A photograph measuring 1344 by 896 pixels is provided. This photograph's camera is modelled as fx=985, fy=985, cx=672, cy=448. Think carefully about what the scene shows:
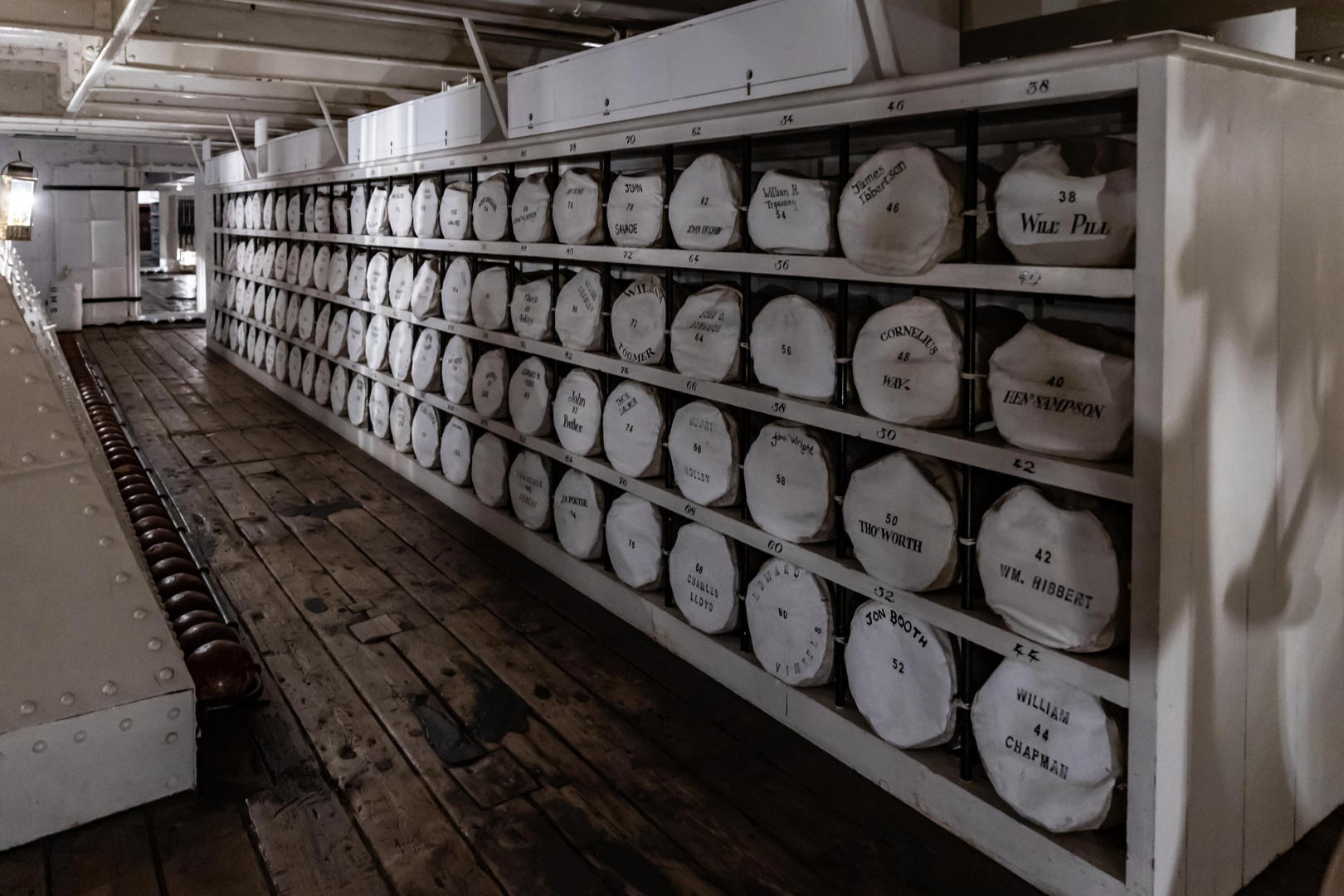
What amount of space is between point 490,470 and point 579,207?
1536 millimetres

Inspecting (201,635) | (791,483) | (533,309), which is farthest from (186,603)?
(791,483)

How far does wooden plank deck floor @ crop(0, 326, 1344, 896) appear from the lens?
2441 mm

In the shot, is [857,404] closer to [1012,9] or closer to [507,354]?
[1012,9]

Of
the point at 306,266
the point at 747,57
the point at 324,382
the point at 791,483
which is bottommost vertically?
the point at 791,483

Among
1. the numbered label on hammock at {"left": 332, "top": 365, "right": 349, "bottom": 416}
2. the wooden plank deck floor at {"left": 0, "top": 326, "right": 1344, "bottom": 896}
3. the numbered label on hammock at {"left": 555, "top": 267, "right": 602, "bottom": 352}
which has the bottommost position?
the wooden plank deck floor at {"left": 0, "top": 326, "right": 1344, "bottom": 896}

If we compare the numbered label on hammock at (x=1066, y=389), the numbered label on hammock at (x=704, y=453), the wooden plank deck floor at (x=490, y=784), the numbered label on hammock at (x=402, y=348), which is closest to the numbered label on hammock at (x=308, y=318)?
the numbered label on hammock at (x=402, y=348)

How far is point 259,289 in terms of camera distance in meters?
9.02

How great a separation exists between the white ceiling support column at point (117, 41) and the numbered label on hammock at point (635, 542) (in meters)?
2.62

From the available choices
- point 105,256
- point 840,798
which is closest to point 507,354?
point 840,798

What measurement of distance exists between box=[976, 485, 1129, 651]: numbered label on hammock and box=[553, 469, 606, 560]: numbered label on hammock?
6.51 ft

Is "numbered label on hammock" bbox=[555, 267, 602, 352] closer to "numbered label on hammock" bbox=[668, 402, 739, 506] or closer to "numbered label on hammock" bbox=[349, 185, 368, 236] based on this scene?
"numbered label on hammock" bbox=[668, 402, 739, 506]

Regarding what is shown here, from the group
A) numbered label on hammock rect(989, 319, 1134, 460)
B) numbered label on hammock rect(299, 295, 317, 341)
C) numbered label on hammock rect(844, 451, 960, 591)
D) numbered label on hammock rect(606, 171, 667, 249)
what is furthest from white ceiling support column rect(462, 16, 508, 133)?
numbered label on hammock rect(299, 295, 317, 341)

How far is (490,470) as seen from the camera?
16.2 feet

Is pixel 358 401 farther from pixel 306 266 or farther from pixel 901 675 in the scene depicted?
pixel 901 675
